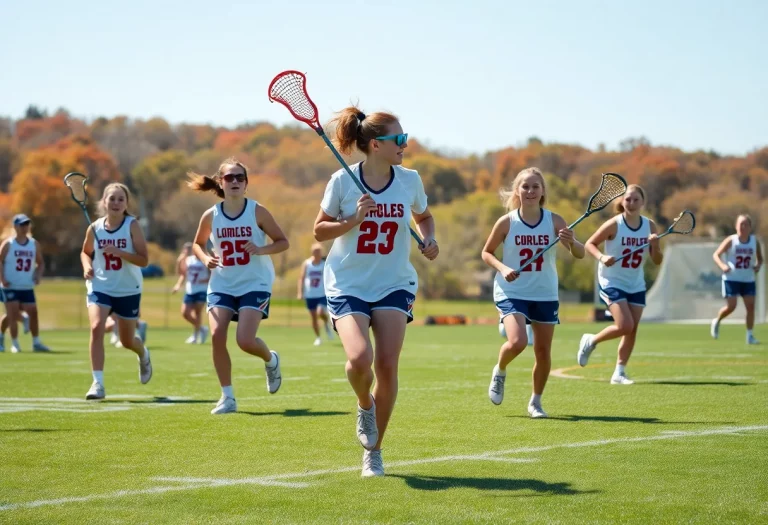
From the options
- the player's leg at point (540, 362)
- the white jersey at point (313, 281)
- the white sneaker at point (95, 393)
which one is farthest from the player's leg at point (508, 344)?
the white jersey at point (313, 281)

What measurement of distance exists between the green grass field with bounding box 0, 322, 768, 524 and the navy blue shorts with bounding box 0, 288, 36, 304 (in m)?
7.13

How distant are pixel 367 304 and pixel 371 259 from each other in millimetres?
274

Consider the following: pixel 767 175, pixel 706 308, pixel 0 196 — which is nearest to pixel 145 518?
pixel 706 308

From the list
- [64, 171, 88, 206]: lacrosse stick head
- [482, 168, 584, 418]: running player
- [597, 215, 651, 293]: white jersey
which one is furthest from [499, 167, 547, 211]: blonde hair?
[64, 171, 88, 206]: lacrosse stick head

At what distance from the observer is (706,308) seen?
3872 cm

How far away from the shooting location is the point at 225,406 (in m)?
10.6

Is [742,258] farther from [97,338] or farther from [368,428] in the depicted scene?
[368,428]

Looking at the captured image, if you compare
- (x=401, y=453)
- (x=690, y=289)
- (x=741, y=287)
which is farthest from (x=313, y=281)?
(x=690, y=289)

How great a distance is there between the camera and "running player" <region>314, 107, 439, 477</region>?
23.4 ft

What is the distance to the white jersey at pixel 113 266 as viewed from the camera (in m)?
12.1

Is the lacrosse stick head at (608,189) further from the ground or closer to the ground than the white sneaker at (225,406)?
further from the ground

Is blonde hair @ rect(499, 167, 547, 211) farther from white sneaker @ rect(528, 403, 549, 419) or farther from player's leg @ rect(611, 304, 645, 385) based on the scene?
player's leg @ rect(611, 304, 645, 385)

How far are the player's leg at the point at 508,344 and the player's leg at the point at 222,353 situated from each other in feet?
7.63

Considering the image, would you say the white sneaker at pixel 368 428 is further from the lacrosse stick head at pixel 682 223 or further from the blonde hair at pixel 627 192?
the lacrosse stick head at pixel 682 223
